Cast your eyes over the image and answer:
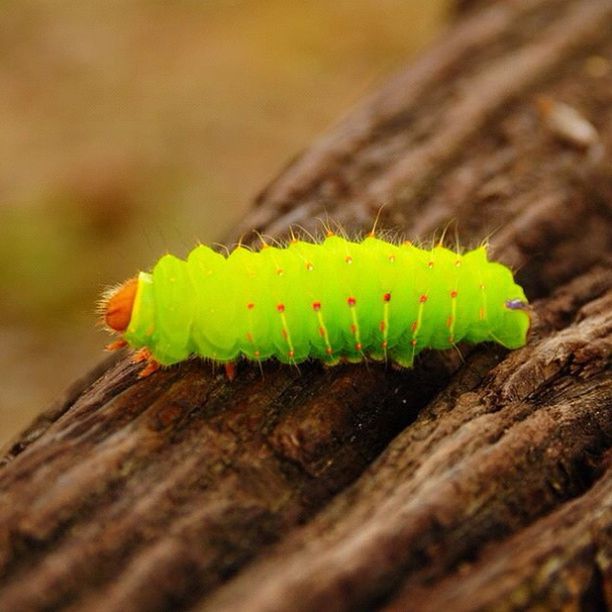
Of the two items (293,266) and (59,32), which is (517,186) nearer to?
(293,266)

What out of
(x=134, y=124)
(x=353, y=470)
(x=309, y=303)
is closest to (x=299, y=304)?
(x=309, y=303)

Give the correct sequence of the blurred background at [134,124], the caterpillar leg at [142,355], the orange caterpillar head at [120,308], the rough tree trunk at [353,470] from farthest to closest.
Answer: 1. the blurred background at [134,124]
2. the caterpillar leg at [142,355]
3. the orange caterpillar head at [120,308]
4. the rough tree trunk at [353,470]

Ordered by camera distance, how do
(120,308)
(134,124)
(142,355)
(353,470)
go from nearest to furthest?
(353,470) < (120,308) < (142,355) < (134,124)

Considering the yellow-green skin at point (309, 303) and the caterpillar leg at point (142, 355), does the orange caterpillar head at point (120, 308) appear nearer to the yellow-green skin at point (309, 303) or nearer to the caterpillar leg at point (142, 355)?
the yellow-green skin at point (309, 303)

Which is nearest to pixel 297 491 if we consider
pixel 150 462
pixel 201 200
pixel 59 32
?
pixel 150 462

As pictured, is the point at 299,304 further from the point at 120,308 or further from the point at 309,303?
the point at 120,308

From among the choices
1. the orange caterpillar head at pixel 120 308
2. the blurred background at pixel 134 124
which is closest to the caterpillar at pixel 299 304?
the orange caterpillar head at pixel 120 308
